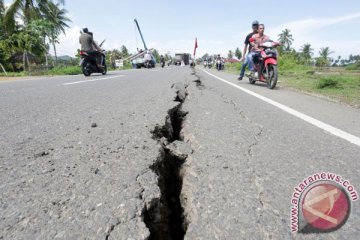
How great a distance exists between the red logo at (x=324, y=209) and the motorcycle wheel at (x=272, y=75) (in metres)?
5.09

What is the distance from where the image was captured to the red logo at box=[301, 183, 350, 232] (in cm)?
98

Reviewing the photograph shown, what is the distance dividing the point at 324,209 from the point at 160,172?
0.83 m

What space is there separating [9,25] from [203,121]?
26.0m

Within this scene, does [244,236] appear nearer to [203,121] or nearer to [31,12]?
[203,121]

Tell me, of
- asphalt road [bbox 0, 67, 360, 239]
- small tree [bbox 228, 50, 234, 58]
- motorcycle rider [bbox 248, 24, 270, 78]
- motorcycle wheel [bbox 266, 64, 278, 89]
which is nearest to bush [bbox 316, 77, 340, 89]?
motorcycle wheel [bbox 266, 64, 278, 89]

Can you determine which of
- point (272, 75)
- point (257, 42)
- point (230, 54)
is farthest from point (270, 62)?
point (230, 54)

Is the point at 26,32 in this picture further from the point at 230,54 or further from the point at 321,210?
the point at 230,54

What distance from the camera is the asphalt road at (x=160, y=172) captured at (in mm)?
1030

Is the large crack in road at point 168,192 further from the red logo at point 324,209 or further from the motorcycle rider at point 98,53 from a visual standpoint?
the motorcycle rider at point 98,53

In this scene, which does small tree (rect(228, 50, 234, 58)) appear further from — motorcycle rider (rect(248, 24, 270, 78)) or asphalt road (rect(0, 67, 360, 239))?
asphalt road (rect(0, 67, 360, 239))

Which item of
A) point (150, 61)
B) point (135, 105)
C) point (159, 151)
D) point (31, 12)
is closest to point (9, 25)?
point (31, 12)

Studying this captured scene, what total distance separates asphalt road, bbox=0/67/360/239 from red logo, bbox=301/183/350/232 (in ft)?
0.09

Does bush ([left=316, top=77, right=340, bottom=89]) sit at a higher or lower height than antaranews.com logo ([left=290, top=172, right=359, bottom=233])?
lower

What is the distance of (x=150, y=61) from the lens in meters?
23.5
